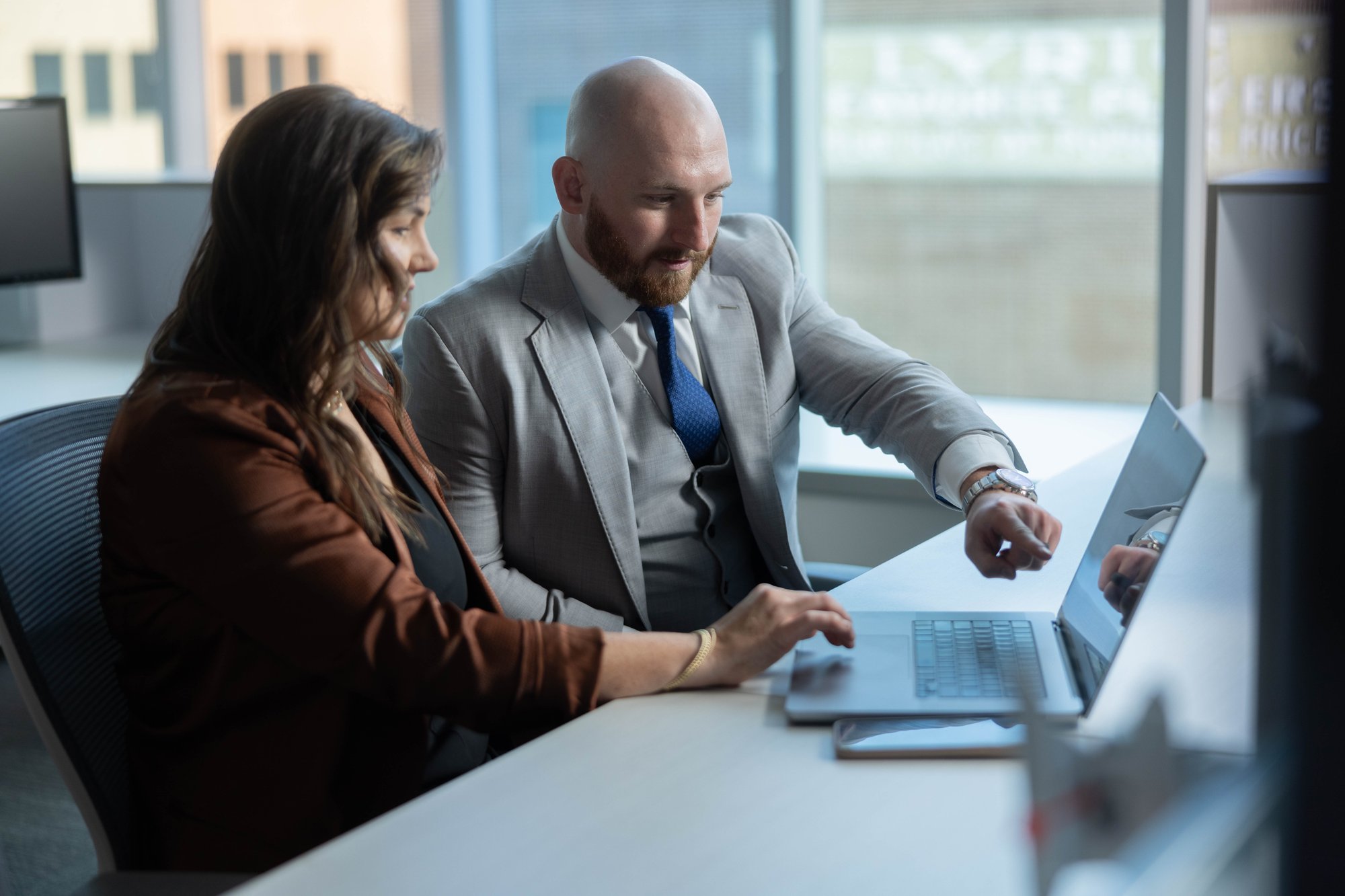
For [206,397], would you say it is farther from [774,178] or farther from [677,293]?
[774,178]

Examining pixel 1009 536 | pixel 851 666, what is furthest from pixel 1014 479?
pixel 851 666

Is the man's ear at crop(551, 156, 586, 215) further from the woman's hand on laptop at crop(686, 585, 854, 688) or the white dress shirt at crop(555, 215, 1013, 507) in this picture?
the woman's hand on laptop at crop(686, 585, 854, 688)

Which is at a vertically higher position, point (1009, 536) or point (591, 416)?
point (591, 416)

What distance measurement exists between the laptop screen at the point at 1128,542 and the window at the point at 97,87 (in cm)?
359

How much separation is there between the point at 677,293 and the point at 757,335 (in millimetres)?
172

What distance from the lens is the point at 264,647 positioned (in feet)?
3.65

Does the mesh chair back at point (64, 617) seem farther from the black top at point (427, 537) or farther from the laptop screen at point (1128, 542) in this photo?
the laptop screen at point (1128, 542)

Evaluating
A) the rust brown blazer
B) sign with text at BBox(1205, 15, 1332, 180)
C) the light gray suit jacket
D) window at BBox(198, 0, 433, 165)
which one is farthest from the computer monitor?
sign with text at BBox(1205, 15, 1332, 180)

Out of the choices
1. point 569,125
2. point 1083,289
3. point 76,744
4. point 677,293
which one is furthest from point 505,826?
point 1083,289

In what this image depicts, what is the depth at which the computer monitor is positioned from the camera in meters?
3.03

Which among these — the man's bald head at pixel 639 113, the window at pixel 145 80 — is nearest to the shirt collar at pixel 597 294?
the man's bald head at pixel 639 113

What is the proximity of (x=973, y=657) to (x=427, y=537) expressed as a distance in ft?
1.80

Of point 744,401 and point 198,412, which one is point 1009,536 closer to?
point 744,401

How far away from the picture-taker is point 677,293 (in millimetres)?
1770
